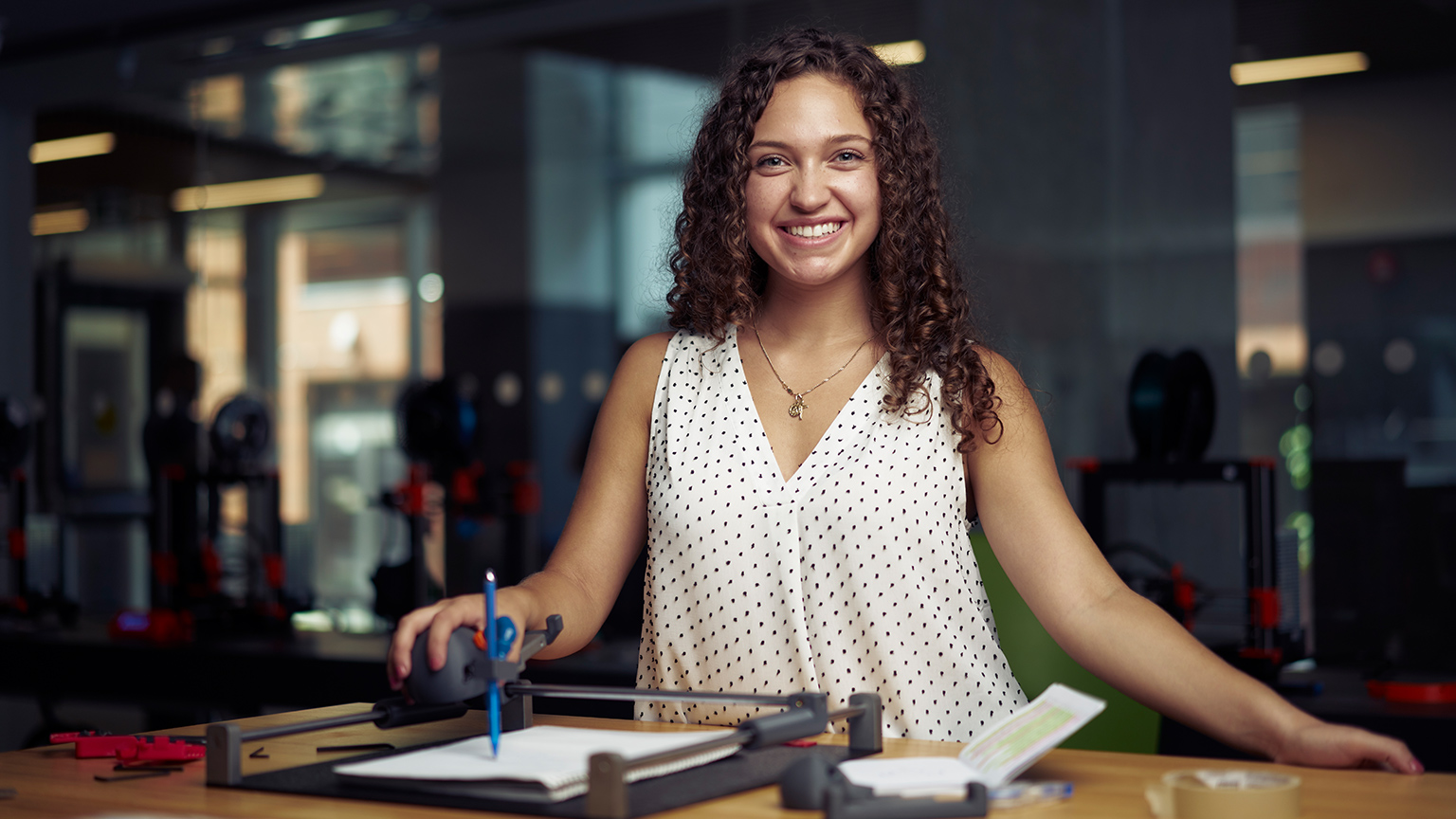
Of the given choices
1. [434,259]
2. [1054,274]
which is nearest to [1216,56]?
[1054,274]

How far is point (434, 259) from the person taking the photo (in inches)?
333

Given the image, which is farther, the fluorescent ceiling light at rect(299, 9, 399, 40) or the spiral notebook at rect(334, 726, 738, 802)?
the fluorescent ceiling light at rect(299, 9, 399, 40)

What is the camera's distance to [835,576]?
1.51 m

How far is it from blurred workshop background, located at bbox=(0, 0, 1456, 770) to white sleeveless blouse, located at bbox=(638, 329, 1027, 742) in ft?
1.19

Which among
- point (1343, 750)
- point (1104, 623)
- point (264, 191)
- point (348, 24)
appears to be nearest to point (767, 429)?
point (1104, 623)

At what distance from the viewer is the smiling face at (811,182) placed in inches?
60.6

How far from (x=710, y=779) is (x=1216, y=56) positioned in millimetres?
4564

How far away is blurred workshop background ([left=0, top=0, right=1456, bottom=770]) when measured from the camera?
4242mm

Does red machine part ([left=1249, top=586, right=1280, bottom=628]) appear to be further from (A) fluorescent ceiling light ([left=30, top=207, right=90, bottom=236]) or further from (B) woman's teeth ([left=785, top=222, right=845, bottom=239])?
(A) fluorescent ceiling light ([left=30, top=207, right=90, bottom=236])

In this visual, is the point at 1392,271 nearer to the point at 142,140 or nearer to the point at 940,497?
the point at 940,497

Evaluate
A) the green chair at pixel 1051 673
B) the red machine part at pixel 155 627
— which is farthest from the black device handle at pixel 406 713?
the red machine part at pixel 155 627

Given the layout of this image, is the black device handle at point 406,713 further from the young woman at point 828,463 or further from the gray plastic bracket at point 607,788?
the gray plastic bracket at point 607,788

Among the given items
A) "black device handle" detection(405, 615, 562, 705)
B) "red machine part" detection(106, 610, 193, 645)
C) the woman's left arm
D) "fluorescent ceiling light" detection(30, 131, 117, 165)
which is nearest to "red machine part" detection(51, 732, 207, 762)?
"black device handle" detection(405, 615, 562, 705)

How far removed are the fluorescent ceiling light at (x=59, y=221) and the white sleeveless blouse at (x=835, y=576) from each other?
657 cm
